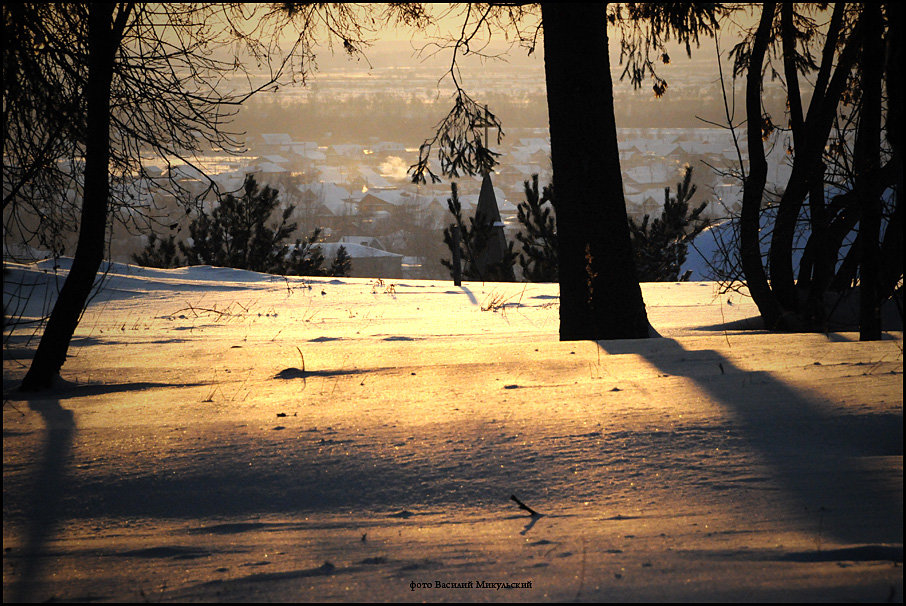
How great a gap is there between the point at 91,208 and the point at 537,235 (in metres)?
20.5

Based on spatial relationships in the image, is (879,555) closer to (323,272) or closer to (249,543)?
(249,543)

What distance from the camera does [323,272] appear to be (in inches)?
916

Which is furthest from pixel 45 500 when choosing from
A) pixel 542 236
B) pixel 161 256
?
pixel 161 256

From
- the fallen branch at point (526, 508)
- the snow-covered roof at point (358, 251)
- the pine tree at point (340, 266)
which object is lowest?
the fallen branch at point (526, 508)

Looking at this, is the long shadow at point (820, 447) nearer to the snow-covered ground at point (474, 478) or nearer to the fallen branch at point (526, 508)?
the snow-covered ground at point (474, 478)

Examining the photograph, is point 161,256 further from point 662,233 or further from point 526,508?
point 526,508

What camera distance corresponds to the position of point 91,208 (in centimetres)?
426

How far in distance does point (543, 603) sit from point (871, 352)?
2.87 meters

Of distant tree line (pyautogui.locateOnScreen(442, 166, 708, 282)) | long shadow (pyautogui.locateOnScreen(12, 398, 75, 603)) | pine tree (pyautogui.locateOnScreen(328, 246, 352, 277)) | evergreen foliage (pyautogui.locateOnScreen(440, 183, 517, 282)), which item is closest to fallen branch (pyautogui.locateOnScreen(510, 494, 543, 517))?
long shadow (pyautogui.locateOnScreen(12, 398, 75, 603))

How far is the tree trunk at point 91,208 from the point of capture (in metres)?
4.12

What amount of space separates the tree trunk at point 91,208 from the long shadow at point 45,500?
95cm

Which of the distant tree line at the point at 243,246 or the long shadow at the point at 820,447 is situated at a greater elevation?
the distant tree line at the point at 243,246

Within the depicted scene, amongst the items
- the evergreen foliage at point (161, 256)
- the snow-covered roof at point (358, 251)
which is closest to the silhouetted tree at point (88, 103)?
the evergreen foliage at point (161, 256)

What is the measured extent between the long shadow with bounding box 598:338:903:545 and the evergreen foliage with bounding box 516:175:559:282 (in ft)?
62.9
